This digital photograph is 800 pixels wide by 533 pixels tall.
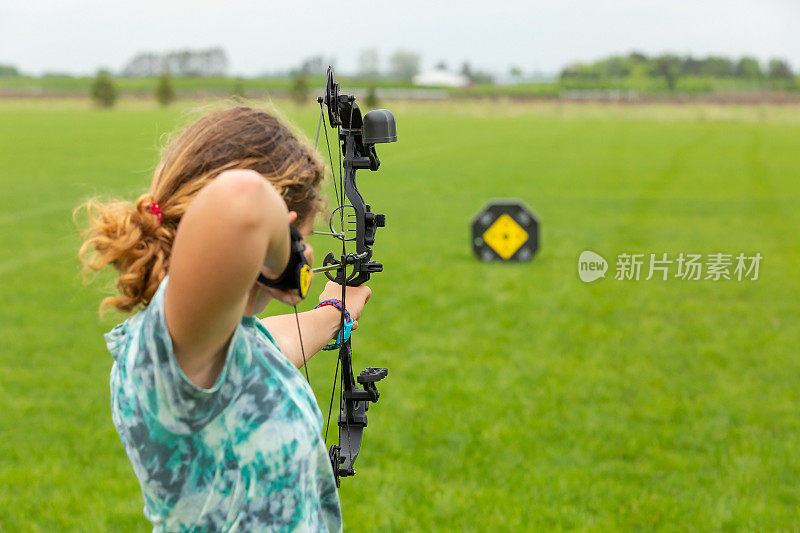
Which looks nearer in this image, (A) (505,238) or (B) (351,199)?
(B) (351,199)

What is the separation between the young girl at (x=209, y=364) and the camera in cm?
126

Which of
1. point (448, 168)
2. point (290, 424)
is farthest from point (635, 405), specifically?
point (448, 168)

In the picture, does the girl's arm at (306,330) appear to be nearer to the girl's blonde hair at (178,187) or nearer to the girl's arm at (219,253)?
the girl's blonde hair at (178,187)

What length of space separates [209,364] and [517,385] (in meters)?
4.90

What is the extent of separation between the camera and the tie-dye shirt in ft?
4.41

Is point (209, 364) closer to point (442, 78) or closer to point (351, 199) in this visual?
point (351, 199)

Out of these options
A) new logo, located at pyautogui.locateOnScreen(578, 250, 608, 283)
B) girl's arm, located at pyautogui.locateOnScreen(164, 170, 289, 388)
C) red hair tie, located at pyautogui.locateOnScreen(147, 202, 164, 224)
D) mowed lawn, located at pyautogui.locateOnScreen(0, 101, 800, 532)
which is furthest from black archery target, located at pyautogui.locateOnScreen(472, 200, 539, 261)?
girl's arm, located at pyautogui.locateOnScreen(164, 170, 289, 388)

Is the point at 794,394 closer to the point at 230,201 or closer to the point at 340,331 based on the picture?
the point at 340,331

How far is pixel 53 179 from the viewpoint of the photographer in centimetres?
1811

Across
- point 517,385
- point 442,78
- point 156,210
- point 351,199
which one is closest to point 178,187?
point 156,210

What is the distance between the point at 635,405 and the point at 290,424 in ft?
15.2

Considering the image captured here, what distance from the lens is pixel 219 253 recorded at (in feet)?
3.66

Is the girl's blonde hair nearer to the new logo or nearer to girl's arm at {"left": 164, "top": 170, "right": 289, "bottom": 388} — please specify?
girl's arm at {"left": 164, "top": 170, "right": 289, "bottom": 388}

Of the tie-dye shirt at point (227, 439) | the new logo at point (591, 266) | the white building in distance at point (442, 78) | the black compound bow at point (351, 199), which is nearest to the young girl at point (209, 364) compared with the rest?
the tie-dye shirt at point (227, 439)
